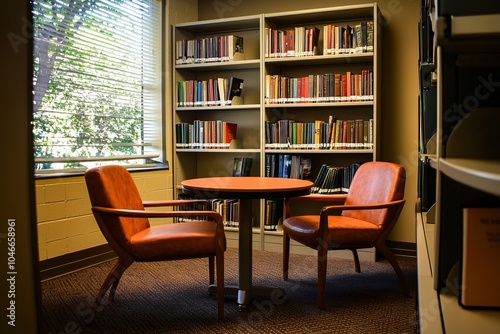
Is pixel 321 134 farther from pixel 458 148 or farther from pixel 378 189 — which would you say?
pixel 458 148

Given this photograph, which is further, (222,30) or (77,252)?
(222,30)

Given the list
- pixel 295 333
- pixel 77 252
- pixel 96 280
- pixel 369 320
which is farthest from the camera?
pixel 77 252

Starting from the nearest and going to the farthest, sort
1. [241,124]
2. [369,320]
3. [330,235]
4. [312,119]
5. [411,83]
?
[369,320] < [330,235] < [411,83] < [312,119] < [241,124]

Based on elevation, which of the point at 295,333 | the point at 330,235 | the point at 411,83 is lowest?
the point at 295,333

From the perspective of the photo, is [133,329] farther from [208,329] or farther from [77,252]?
[77,252]

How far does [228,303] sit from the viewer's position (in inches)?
104

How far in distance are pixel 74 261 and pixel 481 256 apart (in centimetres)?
306

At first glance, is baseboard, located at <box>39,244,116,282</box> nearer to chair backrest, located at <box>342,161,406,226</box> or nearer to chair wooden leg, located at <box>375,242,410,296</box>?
chair backrest, located at <box>342,161,406,226</box>

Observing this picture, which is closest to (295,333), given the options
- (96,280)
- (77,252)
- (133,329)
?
(133,329)

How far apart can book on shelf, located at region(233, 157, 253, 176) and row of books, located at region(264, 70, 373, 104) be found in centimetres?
60

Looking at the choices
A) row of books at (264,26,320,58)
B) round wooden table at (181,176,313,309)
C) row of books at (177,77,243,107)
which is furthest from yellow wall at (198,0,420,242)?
round wooden table at (181,176,313,309)

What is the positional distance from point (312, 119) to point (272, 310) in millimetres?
2122

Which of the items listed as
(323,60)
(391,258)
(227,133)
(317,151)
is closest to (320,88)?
(323,60)

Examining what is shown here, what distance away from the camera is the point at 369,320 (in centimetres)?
238
